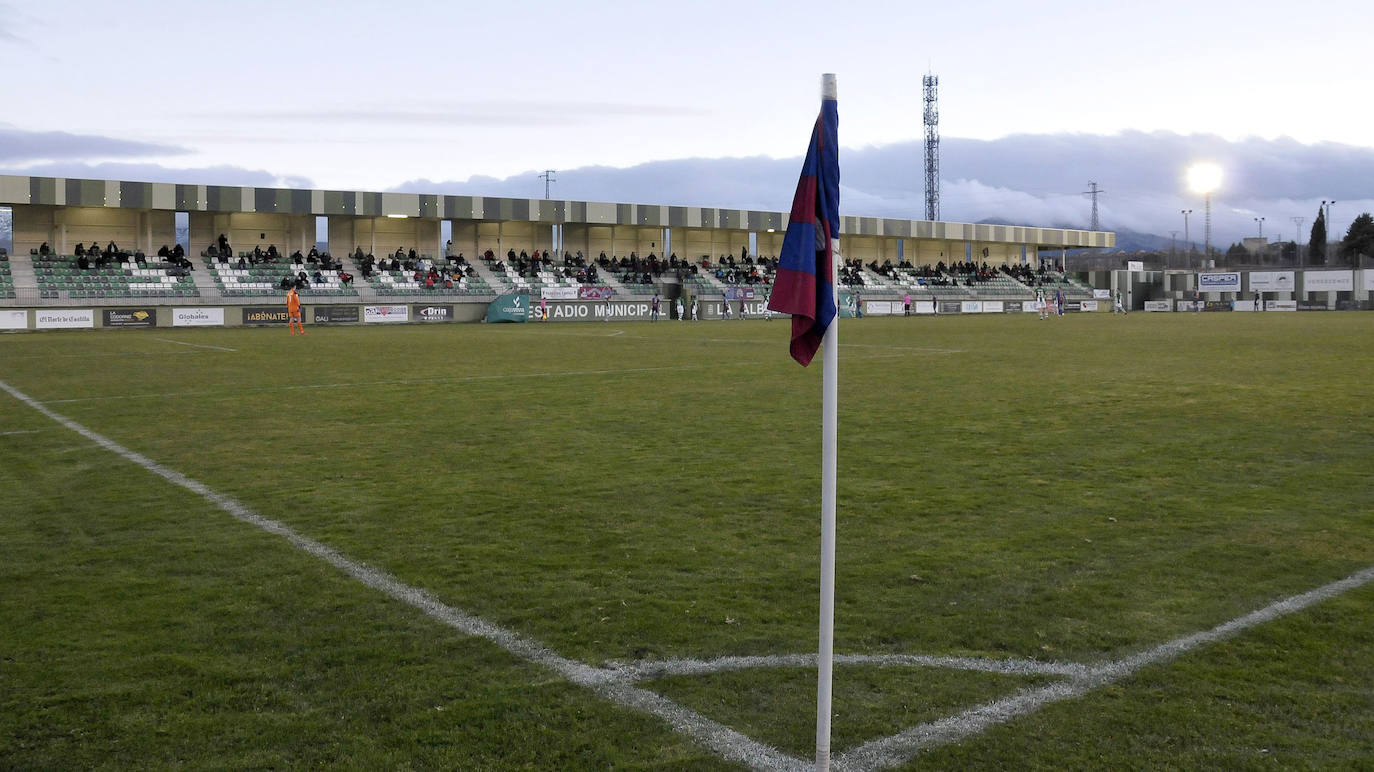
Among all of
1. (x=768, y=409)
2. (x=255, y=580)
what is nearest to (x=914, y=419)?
(x=768, y=409)

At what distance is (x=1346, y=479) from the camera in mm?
10023

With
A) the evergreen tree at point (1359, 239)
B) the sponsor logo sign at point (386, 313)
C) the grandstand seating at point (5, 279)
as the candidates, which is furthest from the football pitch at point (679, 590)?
the evergreen tree at point (1359, 239)

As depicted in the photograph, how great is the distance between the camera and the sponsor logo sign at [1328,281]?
85.8m

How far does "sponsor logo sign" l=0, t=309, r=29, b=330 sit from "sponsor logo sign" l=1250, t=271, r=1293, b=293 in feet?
290

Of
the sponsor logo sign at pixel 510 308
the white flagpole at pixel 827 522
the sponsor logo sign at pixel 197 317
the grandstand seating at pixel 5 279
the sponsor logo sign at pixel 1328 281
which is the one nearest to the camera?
the white flagpole at pixel 827 522

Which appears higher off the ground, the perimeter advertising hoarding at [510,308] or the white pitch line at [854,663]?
the perimeter advertising hoarding at [510,308]

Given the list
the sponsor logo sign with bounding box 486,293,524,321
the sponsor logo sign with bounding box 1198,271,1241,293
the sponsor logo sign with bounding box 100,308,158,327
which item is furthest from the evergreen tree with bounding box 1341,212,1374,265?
the sponsor logo sign with bounding box 100,308,158,327

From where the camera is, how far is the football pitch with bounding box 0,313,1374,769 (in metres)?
4.58

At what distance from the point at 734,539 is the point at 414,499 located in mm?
3125

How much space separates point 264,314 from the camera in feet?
171

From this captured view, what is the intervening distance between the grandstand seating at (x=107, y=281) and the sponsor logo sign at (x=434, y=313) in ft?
34.7

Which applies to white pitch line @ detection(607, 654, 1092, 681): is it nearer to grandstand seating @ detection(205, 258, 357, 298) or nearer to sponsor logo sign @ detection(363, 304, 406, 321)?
sponsor logo sign @ detection(363, 304, 406, 321)

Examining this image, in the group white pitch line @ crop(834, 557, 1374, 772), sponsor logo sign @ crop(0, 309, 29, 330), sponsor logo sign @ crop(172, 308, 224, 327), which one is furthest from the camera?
sponsor logo sign @ crop(172, 308, 224, 327)

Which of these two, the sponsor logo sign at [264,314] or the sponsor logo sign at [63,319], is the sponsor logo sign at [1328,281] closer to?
the sponsor logo sign at [264,314]
